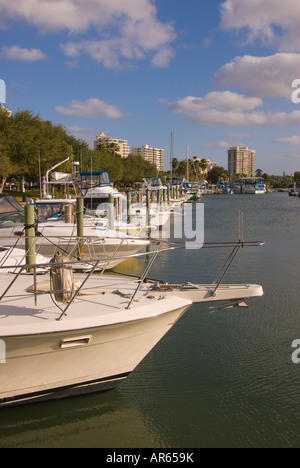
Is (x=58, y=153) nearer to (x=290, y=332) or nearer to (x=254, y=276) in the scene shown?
(x=254, y=276)

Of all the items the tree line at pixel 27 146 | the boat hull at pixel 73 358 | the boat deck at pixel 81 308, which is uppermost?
the tree line at pixel 27 146

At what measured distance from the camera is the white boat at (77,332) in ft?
17.8

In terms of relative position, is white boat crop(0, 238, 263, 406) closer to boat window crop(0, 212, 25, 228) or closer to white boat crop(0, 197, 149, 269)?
white boat crop(0, 197, 149, 269)

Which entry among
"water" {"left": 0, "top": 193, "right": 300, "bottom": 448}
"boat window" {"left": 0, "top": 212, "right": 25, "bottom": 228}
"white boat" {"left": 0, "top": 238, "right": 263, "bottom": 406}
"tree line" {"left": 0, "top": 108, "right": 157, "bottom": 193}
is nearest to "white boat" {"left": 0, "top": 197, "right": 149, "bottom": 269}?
"boat window" {"left": 0, "top": 212, "right": 25, "bottom": 228}

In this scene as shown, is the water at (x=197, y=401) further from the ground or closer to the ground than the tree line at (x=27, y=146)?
closer to the ground

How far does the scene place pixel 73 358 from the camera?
573 centimetres

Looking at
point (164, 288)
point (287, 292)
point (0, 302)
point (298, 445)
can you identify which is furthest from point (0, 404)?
point (287, 292)

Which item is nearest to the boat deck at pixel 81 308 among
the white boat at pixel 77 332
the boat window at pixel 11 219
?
the white boat at pixel 77 332

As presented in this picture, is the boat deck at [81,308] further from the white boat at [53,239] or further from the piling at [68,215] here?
the piling at [68,215]

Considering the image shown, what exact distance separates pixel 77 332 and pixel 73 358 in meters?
0.53

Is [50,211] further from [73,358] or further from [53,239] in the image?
[73,358]

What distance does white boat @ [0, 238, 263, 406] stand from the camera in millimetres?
5426

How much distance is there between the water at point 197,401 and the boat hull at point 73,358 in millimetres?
353

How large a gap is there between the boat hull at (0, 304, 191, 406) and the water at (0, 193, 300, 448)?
353 mm
